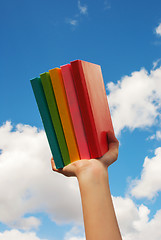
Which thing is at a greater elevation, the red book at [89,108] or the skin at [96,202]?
the red book at [89,108]

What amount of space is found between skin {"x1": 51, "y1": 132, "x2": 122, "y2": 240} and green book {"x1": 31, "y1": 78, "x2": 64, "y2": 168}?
1.13 ft

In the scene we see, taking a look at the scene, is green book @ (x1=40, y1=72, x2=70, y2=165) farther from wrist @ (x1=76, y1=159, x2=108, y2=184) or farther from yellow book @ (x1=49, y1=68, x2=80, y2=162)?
wrist @ (x1=76, y1=159, x2=108, y2=184)

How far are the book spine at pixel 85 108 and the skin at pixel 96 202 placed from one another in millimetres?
165

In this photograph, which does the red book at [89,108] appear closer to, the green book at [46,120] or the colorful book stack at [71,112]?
the colorful book stack at [71,112]

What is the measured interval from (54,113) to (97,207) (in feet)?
2.86

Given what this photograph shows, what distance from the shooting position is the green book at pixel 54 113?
6.70ft

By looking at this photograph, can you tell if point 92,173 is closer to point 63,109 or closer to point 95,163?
point 95,163

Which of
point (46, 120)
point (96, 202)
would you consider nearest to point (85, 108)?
point (46, 120)

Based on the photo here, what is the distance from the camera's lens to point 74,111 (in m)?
1.98

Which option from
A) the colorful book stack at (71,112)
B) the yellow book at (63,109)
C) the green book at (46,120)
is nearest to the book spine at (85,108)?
the colorful book stack at (71,112)

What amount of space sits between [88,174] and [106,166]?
0.29 metres

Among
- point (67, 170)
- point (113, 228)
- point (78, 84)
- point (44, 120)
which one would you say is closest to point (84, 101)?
point (78, 84)

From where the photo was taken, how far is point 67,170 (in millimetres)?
1931

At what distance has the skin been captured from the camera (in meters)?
1.40
